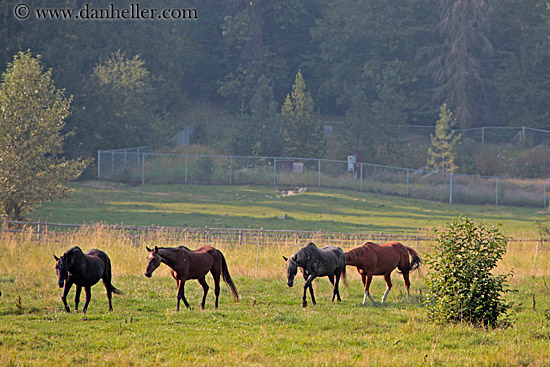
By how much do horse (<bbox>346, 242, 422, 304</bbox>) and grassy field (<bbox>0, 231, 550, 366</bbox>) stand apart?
0.68 m

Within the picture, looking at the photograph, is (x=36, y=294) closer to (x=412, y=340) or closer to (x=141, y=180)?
(x=412, y=340)

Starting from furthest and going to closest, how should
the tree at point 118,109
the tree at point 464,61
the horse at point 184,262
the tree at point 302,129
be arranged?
the tree at point 464,61, the tree at point 302,129, the tree at point 118,109, the horse at point 184,262

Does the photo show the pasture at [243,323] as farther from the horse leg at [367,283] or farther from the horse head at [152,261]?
the horse head at [152,261]

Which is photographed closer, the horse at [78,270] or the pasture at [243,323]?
the pasture at [243,323]

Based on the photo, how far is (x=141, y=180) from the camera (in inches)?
2383

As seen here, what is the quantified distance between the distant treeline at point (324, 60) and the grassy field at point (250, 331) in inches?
1963

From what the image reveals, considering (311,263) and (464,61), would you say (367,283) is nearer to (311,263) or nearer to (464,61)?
(311,263)

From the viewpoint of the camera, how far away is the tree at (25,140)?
34500 mm

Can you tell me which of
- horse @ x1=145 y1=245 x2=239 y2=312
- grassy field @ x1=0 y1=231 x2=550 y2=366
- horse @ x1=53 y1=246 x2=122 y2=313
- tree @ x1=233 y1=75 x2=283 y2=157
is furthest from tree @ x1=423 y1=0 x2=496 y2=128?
horse @ x1=53 y1=246 x2=122 y2=313

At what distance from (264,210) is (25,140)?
17751mm

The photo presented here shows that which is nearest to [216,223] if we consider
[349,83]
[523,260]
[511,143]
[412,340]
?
[523,260]

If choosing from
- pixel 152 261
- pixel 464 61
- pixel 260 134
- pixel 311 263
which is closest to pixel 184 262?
pixel 152 261

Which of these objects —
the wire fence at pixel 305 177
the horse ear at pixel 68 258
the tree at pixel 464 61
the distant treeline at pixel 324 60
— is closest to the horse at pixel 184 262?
the horse ear at pixel 68 258

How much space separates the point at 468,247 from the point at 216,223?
88.6 feet
